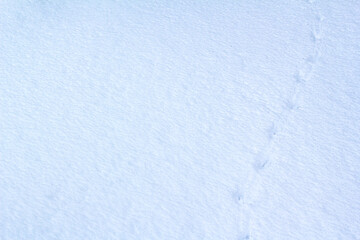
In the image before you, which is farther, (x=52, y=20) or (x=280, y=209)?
(x=52, y=20)

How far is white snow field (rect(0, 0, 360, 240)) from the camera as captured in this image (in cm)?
134

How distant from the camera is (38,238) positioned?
1266 mm

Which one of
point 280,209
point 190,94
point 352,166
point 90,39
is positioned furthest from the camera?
point 90,39

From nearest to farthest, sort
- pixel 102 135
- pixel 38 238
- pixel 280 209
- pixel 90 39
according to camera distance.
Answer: pixel 38 238, pixel 280 209, pixel 102 135, pixel 90 39

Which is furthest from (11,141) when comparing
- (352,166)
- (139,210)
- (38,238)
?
(352,166)

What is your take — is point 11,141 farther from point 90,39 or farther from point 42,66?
point 90,39

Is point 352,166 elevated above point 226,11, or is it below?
below

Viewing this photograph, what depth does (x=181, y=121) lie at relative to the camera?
67.2 inches

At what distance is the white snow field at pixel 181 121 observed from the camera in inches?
52.9

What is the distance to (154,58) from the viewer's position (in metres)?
2.07

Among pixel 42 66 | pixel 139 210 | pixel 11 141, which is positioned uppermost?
pixel 42 66

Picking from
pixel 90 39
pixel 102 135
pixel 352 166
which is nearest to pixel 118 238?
pixel 102 135

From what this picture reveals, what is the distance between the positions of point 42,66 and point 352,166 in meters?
1.86

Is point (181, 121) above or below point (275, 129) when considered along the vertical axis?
below
